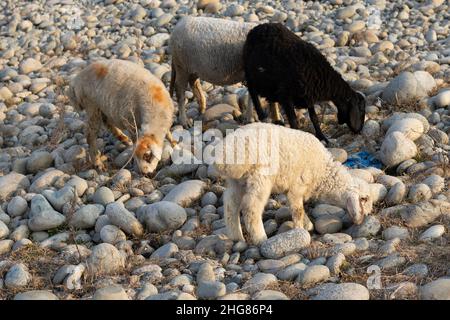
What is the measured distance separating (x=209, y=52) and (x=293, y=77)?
159 centimetres

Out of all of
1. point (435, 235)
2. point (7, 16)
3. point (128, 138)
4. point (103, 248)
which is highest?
point (435, 235)

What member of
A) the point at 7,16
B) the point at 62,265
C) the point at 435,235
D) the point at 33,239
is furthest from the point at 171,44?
the point at 7,16

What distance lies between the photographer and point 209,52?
366 inches

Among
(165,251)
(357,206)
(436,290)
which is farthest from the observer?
(357,206)

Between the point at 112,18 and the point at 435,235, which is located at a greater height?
the point at 435,235

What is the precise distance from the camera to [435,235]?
5.82 metres

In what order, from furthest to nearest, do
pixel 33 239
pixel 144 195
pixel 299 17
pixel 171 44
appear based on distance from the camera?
pixel 299 17 < pixel 171 44 < pixel 144 195 < pixel 33 239

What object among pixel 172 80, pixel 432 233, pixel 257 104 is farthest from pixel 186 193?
pixel 172 80

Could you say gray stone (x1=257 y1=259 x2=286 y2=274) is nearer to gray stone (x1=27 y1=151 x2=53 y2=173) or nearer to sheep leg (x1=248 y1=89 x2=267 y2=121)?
sheep leg (x1=248 y1=89 x2=267 y2=121)

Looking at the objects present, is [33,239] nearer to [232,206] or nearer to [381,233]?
[232,206]

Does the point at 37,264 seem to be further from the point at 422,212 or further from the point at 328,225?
the point at 422,212

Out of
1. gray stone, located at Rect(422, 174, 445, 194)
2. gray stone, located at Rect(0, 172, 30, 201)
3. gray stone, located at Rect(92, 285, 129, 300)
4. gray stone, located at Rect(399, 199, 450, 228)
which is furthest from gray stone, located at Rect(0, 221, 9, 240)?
Result: gray stone, located at Rect(422, 174, 445, 194)

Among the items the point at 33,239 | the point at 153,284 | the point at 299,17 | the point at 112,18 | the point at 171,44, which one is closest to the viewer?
the point at 153,284

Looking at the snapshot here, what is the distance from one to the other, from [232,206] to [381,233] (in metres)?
1.50
